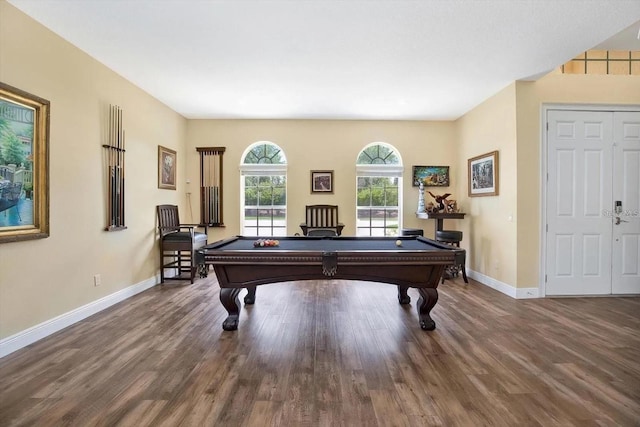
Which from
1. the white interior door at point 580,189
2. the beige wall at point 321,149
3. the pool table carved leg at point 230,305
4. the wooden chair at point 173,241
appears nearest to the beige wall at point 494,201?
the white interior door at point 580,189

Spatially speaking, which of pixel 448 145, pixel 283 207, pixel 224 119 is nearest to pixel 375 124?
pixel 448 145

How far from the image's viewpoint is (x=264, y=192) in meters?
6.52

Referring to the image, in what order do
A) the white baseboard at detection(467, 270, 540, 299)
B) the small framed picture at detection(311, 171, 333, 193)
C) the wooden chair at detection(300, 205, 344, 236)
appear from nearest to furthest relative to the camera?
1. the white baseboard at detection(467, 270, 540, 299)
2. the wooden chair at detection(300, 205, 344, 236)
3. the small framed picture at detection(311, 171, 333, 193)

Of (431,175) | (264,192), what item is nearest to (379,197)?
(431,175)

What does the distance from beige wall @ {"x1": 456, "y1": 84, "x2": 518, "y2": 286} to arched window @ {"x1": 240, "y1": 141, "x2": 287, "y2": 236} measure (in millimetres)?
3497

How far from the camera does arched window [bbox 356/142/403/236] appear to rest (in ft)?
21.3

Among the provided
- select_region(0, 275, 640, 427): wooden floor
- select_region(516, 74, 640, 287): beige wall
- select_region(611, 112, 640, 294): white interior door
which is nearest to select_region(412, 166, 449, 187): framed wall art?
select_region(516, 74, 640, 287): beige wall

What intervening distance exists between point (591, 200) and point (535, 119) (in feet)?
4.46

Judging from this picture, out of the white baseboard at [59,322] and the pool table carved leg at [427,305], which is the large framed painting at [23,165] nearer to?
the white baseboard at [59,322]

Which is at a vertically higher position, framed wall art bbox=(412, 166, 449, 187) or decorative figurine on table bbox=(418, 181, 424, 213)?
framed wall art bbox=(412, 166, 449, 187)

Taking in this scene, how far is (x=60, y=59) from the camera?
3.28m

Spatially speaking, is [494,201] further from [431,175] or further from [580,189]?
[431,175]

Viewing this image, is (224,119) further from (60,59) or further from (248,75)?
(60,59)

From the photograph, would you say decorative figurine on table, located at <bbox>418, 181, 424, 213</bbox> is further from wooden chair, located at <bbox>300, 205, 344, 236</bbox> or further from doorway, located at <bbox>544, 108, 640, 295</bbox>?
doorway, located at <bbox>544, 108, 640, 295</bbox>
